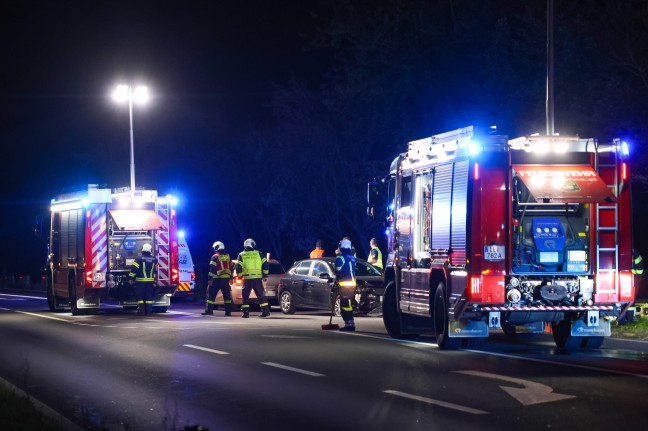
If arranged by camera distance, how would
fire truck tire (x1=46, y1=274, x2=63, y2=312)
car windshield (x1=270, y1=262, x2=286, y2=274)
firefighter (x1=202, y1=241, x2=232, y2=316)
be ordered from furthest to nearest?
car windshield (x1=270, y1=262, x2=286, y2=274)
fire truck tire (x1=46, y1=274, x2=63, y2=312)
firefighter (x1=202, y1=241, x2=232, y2=316)

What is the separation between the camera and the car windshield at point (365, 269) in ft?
83.9

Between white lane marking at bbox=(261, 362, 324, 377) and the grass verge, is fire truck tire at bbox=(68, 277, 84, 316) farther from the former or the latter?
the grass verge

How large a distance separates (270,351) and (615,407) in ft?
23.4

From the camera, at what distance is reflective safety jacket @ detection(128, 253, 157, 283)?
1040 inches

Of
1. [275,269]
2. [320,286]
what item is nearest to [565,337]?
[320,286]

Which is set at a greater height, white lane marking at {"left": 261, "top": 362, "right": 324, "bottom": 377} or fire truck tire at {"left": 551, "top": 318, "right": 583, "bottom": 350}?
fire truck tire at {"left": 551, "top": 318, "right": 583, "bottom": 350}

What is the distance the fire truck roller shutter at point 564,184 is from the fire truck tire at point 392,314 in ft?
14.5

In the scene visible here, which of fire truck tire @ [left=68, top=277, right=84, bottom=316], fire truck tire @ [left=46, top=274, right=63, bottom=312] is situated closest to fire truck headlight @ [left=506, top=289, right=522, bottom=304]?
fire truck tire @ [left=68, top=277, right=84, bottom=316]

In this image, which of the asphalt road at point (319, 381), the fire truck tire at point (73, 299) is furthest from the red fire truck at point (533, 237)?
the fire truck tire at point (73, 299)

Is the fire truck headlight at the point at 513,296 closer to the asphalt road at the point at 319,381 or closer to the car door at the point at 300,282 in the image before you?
the asphalt road at the point at 319,381

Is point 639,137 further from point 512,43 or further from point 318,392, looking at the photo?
point 318,392

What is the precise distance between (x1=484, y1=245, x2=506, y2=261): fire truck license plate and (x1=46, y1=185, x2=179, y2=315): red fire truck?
538 inches

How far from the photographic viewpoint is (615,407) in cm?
1034

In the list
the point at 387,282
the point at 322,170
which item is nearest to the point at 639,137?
the point at 387,282
